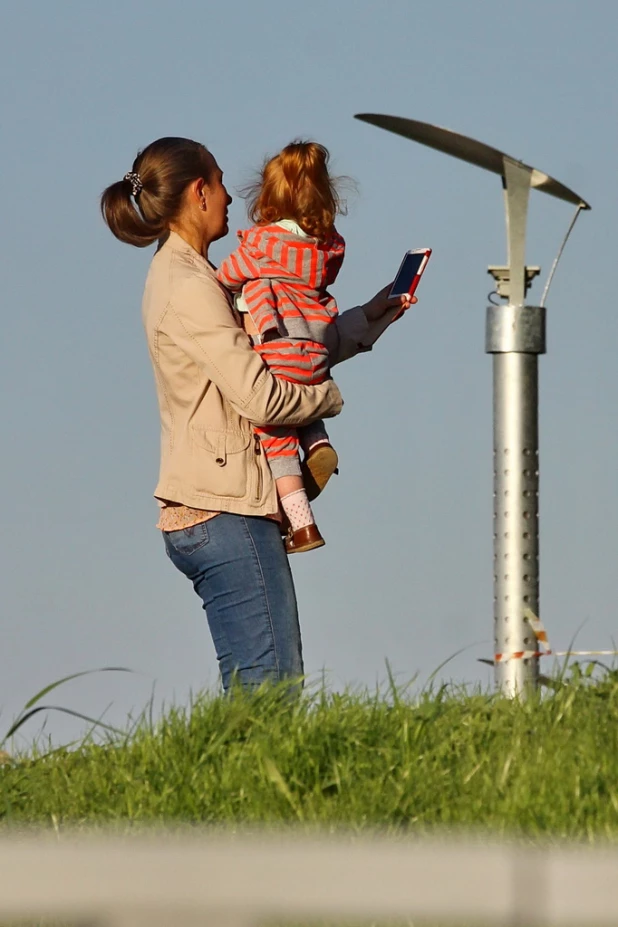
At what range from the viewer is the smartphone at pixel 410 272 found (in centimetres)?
443

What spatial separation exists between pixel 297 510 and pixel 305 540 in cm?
10

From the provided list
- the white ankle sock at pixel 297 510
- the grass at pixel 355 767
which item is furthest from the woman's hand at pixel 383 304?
the grass at pixel 355 767

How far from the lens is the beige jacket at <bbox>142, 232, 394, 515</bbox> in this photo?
12.8 ft

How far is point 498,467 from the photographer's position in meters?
3.85

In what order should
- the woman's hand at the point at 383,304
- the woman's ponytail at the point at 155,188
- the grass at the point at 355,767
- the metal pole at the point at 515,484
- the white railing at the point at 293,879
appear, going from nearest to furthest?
the white railing at the point at 293,879 → the grass at the point at 355,767 → the metal pole at the point at 515,484 → the woman's ponytail at the point at 155,188 → the woman's hand at the point at 383,304

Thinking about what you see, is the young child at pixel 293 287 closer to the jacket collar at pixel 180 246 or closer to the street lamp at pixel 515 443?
the jacket collar at pixel 180 246

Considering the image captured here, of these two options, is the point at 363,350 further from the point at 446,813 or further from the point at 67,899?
the point at 67,899

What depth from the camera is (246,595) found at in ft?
12.7

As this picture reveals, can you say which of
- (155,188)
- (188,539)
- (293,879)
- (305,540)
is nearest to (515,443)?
(305,540)

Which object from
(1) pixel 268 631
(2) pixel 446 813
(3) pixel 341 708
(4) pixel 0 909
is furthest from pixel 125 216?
(4) pixel 0 909

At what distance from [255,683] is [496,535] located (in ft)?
2.68

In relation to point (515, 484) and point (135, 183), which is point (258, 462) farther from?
point (135, 183)

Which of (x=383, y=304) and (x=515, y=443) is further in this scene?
(x=383, y=304)

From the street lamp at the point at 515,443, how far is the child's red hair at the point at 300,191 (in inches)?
23.8
